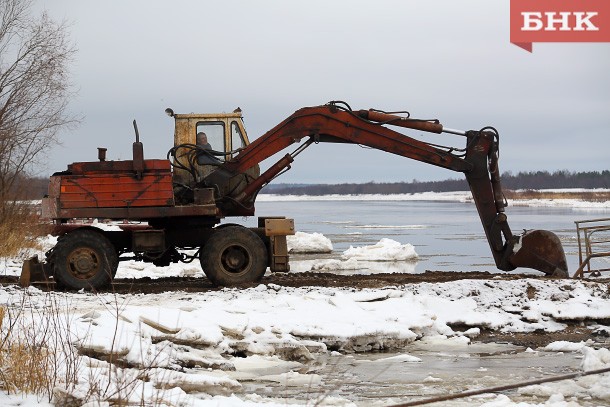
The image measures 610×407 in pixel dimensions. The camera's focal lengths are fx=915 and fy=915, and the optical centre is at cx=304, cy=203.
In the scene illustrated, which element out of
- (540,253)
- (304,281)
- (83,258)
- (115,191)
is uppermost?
(115,191)

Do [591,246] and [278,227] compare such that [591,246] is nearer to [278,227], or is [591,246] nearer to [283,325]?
[278,227]

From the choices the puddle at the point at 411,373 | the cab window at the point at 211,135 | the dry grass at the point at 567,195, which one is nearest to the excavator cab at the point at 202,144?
the cab window at the point at 211,135

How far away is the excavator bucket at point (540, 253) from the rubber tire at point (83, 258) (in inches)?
268

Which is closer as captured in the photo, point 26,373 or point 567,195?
point 26,373

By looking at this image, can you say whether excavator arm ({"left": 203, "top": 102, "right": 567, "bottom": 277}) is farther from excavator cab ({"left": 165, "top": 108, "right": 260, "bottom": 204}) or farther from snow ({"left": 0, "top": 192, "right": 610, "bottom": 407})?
snow ({"left": 0, "top": 192, "right": 610, "bottom": 407})

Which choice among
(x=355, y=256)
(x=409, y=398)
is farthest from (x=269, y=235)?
(x=355, y=256)

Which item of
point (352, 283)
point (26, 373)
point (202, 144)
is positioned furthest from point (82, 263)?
point (26, 373)

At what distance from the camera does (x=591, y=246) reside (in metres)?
22.5

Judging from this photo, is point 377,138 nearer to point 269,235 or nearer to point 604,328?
point 269,235

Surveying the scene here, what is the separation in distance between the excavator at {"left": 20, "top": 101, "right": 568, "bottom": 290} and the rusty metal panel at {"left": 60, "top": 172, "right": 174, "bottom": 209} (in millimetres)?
17

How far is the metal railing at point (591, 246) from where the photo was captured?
624 inches

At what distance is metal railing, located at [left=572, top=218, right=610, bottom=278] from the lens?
15851 millimetres

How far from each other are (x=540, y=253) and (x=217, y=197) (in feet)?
18.5

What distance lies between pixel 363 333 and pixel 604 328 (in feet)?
12.1
